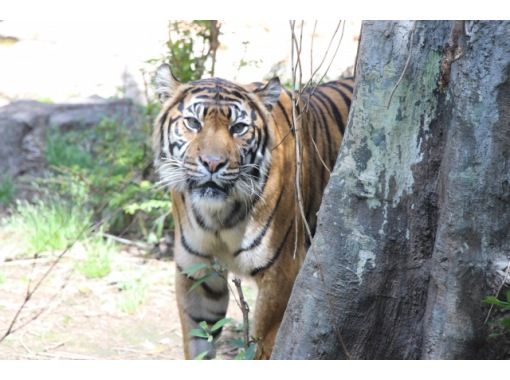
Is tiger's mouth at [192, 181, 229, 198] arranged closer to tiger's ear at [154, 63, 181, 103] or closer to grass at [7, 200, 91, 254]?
tiger's ear at [154, 63, 181, 103]

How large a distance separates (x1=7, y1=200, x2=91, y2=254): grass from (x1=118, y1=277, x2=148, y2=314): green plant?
22.9 inches

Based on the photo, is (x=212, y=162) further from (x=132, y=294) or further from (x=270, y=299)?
(x=132, y=294)

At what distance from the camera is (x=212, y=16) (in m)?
3.71

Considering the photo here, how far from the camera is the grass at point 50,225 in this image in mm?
6680

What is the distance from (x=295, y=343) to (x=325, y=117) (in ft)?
7.37

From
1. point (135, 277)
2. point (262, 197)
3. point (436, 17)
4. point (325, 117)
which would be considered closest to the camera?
point (436, 17)

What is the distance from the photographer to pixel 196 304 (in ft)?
15.2

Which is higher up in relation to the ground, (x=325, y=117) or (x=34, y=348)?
(x=325, y=117)

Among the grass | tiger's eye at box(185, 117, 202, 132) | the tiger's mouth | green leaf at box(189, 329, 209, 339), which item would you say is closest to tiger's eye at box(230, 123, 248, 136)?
tiger's eye at box(185, 117, 202, 132)

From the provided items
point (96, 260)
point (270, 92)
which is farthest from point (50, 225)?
point (270, 92)

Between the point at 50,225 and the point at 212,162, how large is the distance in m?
3.16

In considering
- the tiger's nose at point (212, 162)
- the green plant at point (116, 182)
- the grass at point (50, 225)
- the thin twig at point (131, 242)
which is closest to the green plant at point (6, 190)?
the green plant at point (116, 182)
